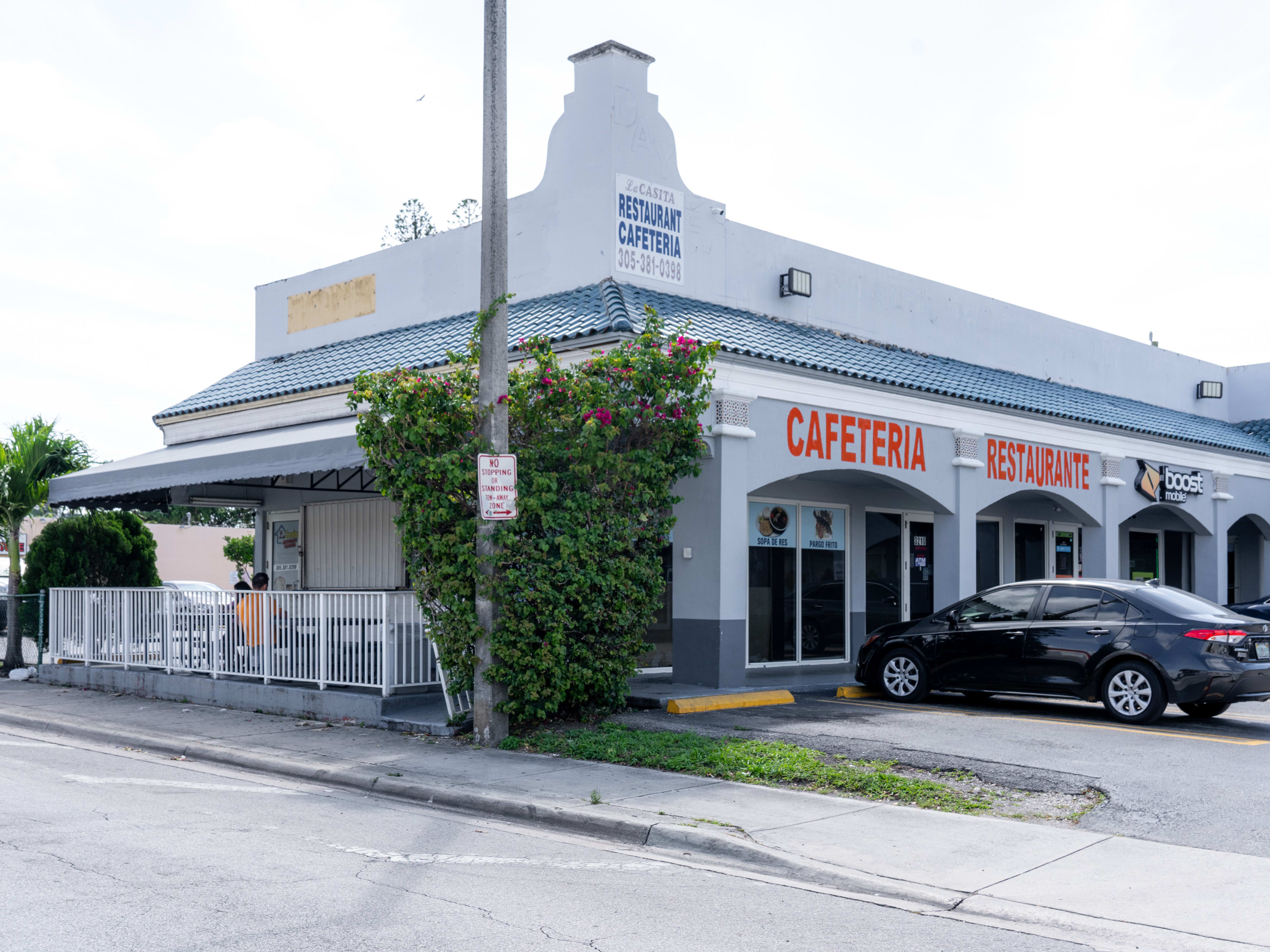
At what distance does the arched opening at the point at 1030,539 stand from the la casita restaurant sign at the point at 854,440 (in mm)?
3771

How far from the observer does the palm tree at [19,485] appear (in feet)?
58.1

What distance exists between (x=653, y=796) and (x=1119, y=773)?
12.0ft

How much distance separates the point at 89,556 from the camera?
1861 centimetres

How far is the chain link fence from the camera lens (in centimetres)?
1739

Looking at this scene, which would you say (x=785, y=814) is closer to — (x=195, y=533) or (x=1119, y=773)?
(x=1119, y=773)

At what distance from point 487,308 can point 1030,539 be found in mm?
14046

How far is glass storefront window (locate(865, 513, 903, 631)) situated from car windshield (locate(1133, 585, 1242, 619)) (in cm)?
628

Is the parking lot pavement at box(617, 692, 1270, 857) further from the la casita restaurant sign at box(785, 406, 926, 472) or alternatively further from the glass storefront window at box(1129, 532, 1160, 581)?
the glass storefront window at box(1129, 532, 1160, 581)

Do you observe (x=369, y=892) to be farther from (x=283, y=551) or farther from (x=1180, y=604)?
(x=283, y=551)

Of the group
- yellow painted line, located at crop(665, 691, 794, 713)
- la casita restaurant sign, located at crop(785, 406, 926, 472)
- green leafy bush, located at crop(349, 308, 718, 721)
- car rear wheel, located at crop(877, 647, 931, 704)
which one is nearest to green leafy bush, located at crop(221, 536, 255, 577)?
la casita restaurant sign, located at crop(785, 406, 926, 472)

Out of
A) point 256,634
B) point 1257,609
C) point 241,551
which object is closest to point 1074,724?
point 256,634

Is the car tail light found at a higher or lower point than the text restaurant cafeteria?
lower

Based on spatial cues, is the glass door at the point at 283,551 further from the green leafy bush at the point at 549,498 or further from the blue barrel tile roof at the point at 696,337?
the green leafy bush at the point at 549,498

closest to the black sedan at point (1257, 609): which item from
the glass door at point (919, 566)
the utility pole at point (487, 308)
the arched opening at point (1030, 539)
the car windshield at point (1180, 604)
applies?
the arched opening at point (1030, 539)
